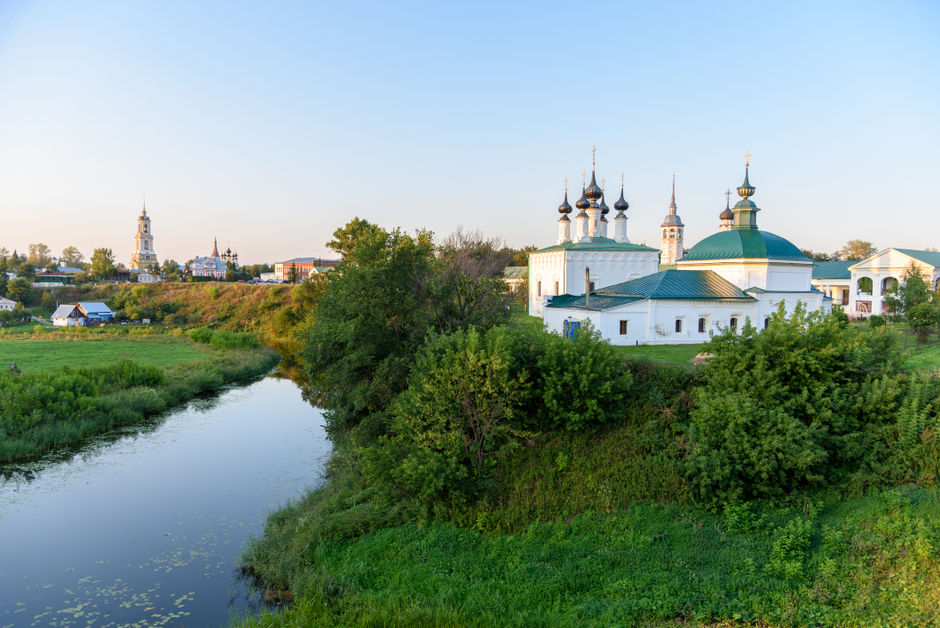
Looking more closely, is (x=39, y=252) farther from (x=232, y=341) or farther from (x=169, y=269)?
(x=232, y=341)

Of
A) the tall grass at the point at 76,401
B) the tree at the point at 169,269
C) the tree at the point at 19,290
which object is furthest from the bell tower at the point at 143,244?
the tall grass at the point at 76,401

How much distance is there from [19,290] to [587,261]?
71.2 m

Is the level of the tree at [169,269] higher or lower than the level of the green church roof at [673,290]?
higher

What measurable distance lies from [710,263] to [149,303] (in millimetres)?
62958

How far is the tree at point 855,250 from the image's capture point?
85125 millimetres

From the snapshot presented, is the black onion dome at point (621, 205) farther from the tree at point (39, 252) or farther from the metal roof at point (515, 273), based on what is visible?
the tree at point (39, 252)

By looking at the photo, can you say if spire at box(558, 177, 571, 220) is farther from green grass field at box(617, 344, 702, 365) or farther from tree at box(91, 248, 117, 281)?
tree at box(91, 248, 117, 281)

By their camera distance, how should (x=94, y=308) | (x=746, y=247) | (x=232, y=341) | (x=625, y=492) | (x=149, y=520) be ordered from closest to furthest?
(x=625, y=492)
(x=149, y=520)
(x=746, y=247)
(x=232, y=341)
(x=94, y=308)

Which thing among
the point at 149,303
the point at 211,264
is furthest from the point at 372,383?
the point at 211,264

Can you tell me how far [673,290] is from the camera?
27.0 metres

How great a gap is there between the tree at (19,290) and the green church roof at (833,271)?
291 feet

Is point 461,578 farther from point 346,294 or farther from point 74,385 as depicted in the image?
point 74,385

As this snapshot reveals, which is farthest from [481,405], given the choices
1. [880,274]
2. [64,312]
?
[64,312]

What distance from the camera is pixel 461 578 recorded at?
431 inches
